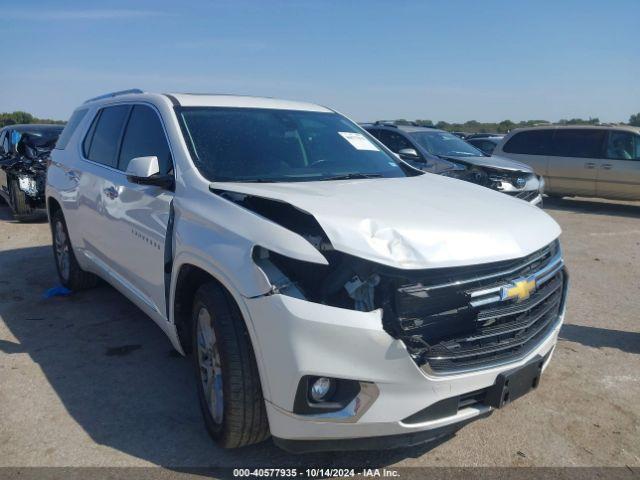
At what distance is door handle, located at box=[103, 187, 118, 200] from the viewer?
4199 millimetres

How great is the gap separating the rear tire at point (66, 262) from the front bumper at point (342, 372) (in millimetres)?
3605

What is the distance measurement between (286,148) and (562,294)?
197cm

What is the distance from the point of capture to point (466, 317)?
2625mm

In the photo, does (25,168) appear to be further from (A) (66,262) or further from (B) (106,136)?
(B) (106,136)

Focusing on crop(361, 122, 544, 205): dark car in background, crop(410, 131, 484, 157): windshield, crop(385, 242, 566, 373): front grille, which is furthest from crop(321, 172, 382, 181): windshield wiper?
crop(410, 131, 484, 157): windshield

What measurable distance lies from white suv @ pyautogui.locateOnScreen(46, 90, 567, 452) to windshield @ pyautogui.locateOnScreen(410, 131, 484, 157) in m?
6.78

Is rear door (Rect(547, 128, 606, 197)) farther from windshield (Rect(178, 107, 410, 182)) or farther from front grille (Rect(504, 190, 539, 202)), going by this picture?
windshield (Rect(178, 107, 410, 182))

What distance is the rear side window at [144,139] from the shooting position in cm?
372

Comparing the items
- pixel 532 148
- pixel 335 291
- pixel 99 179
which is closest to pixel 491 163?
pixel 532 148

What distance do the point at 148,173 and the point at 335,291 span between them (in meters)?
1.52

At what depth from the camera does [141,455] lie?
3039 millimetres

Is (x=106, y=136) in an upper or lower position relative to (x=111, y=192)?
upper

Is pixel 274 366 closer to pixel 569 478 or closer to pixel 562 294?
pixel 569 478

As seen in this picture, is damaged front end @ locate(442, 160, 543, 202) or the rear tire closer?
the rear tire
